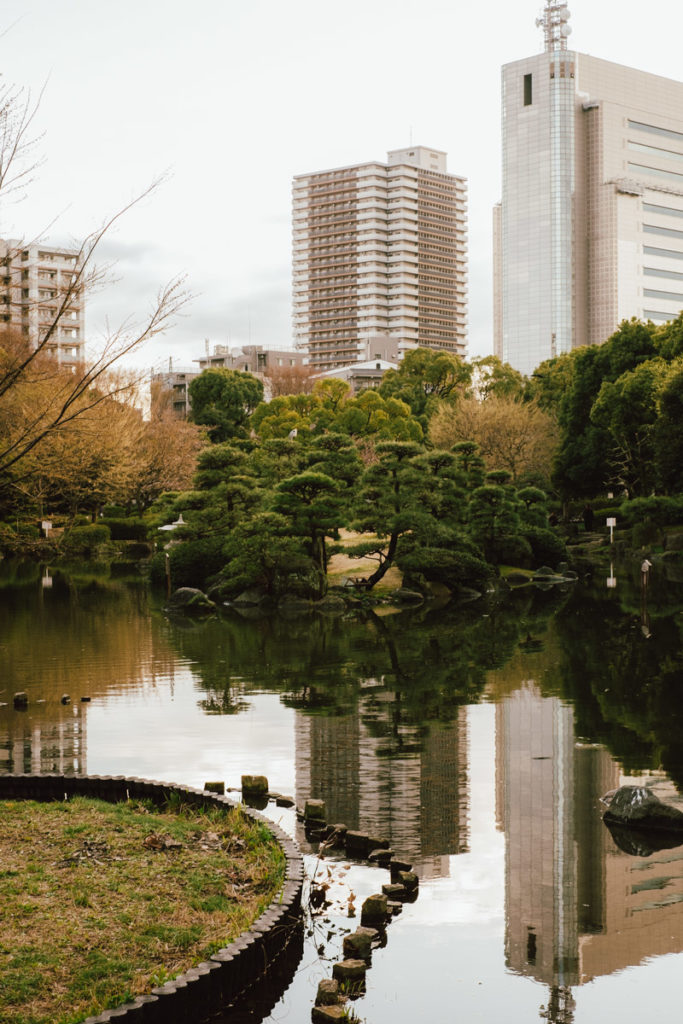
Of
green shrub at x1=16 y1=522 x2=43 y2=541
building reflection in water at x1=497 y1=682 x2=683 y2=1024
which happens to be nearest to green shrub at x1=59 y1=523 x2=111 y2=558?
green shrub at x1=16 y1=522 x2=43 y2=541

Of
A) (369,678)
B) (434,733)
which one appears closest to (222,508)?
(369,678)

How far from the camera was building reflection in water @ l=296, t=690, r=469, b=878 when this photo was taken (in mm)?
8641

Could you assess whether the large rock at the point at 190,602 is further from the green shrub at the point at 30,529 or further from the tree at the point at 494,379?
the tree at the point at 494,379

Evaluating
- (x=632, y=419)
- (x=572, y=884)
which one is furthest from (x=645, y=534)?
(x=572, y=884)

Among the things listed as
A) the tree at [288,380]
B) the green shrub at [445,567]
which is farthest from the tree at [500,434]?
the tree at [288,380]

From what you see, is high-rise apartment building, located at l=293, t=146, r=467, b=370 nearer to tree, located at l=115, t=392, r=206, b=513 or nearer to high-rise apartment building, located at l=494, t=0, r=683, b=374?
high-rise apartment building, located at l=494, t=0, r=683, b=374

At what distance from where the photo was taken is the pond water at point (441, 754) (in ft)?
21.1

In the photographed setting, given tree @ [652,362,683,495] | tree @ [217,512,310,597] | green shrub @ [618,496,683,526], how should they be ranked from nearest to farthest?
tree @ [217,512,310,597]
tree @ [652,362,683,495]
green shrub @ [618,496,683,526]

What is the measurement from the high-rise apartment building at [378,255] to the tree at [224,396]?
57301 mm

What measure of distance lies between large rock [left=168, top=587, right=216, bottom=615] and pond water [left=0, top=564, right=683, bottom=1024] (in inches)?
111

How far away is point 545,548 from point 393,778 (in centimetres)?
2698

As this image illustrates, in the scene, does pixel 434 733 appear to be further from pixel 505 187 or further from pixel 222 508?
pixel 505 187

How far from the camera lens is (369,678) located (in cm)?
1627

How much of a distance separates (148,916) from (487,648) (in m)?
13.8
